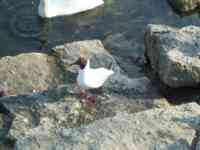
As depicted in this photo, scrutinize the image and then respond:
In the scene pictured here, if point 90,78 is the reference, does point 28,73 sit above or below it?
below

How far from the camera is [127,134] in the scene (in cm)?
670

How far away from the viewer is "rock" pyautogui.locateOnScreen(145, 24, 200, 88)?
8.55m

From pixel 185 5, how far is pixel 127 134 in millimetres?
5161

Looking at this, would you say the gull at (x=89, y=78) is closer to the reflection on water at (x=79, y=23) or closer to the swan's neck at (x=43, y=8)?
the reflection on water at (x=79, y=23)

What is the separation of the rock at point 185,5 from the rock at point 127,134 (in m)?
4.53

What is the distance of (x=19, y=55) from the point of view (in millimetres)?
9492

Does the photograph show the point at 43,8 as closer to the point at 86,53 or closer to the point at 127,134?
the point at 86,53

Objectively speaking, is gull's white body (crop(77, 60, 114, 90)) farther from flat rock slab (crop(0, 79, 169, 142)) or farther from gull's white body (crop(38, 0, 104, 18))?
gull's white body (crop(38, 0, 104, 18))

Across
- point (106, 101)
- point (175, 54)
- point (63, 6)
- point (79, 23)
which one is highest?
point (175, 54)

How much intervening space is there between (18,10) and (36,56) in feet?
6.69

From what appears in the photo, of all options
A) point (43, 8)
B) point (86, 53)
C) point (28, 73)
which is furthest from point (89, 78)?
point (43, 8)

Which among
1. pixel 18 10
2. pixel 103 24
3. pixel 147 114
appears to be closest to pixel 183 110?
pixel 147 114

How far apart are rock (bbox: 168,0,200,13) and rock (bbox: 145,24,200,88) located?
1604 mm

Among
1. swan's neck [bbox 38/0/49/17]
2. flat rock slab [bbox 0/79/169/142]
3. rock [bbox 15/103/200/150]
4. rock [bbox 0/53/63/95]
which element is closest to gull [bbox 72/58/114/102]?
flat rock slab [bbox 0/79/169/142]
